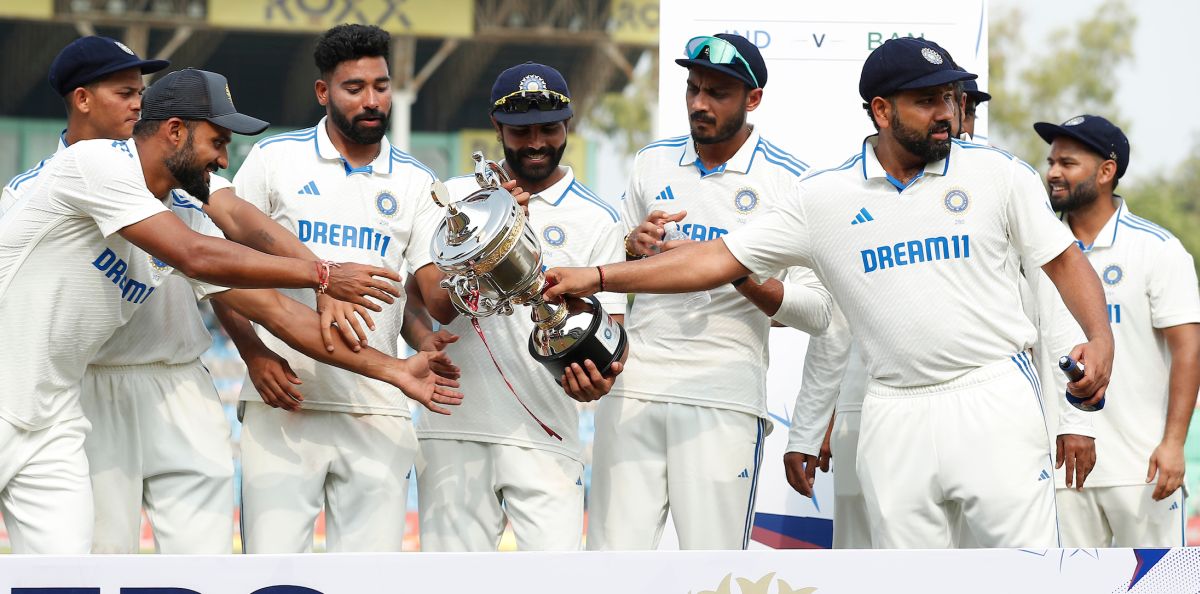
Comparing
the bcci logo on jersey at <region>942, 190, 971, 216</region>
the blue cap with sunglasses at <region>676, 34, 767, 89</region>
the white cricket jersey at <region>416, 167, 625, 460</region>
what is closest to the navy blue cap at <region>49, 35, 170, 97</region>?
the white cricket jersey at <region>416, 167, 625, 460</region>

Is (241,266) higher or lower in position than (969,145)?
lower

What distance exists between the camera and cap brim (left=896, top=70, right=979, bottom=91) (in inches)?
171

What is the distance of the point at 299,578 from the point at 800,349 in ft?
11.0

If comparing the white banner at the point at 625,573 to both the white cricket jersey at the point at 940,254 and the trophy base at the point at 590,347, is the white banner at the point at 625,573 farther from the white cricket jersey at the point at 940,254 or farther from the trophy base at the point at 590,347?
the trophy base at the point at 590,347

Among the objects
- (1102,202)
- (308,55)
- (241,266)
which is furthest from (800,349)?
(308,55)

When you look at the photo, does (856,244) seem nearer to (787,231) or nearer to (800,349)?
(787,231)

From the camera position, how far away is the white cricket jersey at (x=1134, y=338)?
545cm

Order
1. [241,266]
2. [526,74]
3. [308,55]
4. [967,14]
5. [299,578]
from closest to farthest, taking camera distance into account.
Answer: [299,578]
[241,266]
[526,74]
[967,14]
[308,55]

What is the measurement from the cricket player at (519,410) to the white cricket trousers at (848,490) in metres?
1.14

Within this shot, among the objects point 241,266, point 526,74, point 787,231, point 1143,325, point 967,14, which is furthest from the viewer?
point 967,14

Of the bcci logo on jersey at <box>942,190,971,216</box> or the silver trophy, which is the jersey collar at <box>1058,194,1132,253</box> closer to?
the bcci logo on jersey at <box>942,190,971,216</box>

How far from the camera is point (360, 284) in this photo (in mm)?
4297

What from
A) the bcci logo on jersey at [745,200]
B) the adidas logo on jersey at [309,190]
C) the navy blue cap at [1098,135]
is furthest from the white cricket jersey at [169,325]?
the navy blue cap at [1098,135]

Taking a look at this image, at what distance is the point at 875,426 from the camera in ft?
14.8
